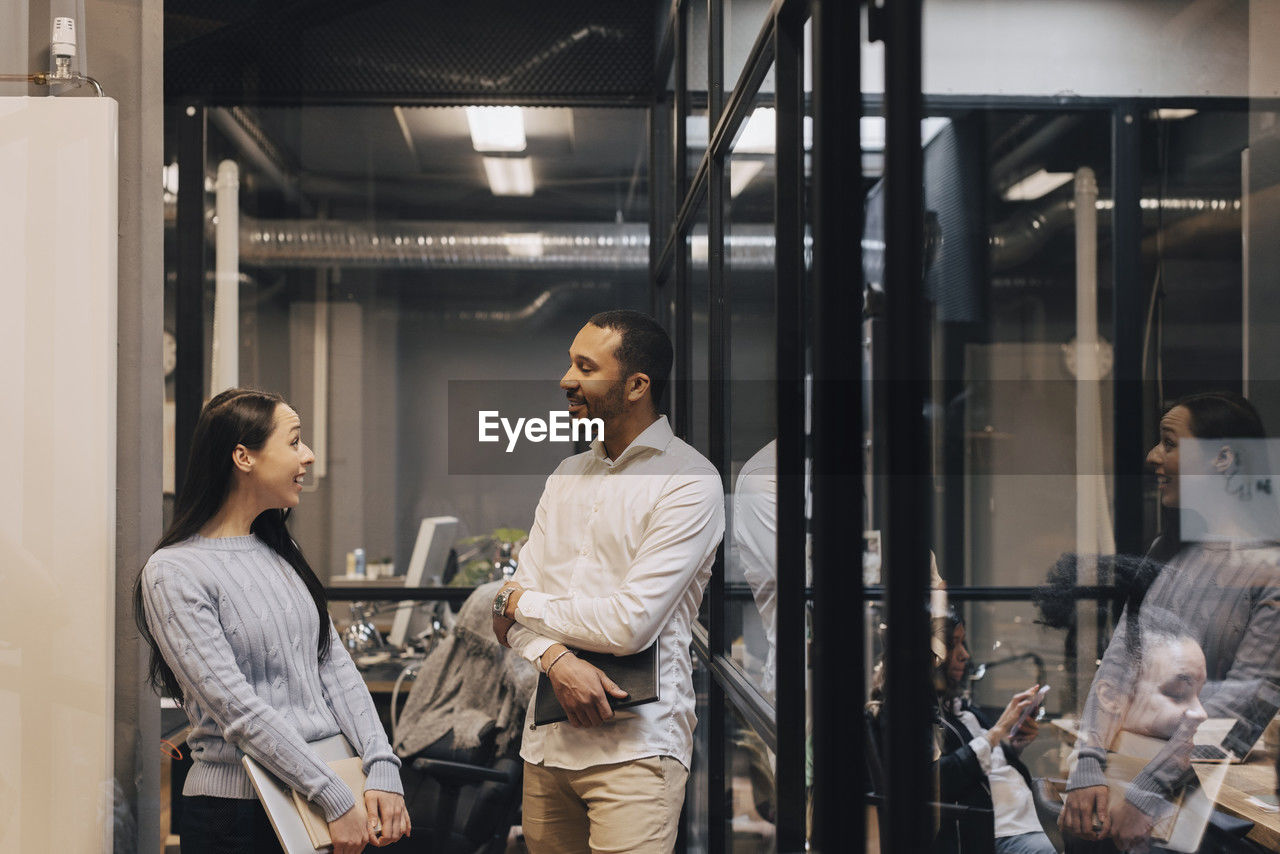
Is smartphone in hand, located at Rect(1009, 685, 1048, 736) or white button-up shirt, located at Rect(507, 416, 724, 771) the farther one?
white button-up shirt, located at Rect(507, 416, 724, 771)

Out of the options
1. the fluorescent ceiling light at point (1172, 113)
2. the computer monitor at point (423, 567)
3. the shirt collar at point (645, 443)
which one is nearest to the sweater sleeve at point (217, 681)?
the computer monitor at point (423, 567)

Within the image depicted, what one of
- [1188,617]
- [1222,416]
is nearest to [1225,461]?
[1222,416]

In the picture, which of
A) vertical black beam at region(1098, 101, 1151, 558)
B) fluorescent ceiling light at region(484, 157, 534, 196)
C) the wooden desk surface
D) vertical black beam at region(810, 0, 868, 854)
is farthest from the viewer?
fluorescent ceiling light at region(484, 157, 534, 196)

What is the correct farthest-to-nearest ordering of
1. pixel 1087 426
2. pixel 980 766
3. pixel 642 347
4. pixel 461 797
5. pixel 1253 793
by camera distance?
1. pixel 461 797
2. pixel 642 347
3. pixel 980 766
4. pixel 1087 426
5. pixel 1253 793

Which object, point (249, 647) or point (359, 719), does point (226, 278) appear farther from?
point (359, 719)

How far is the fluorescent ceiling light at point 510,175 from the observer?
2260mm

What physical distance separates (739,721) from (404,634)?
1.06m

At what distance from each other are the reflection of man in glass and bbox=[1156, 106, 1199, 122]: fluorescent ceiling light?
83cm

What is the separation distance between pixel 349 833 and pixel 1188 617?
143 cm

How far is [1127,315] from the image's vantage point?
942mm

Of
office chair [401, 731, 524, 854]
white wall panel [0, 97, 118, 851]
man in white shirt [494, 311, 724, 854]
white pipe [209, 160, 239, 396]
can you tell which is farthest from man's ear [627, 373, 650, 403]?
office chair [401, 731, 524, 854]

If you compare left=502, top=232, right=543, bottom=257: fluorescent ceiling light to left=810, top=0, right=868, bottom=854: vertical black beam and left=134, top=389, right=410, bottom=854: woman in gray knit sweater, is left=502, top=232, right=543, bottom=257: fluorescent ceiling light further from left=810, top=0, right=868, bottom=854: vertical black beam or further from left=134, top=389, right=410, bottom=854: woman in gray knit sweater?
left=810, top=0, right=868, bottom=854: vertical black beam

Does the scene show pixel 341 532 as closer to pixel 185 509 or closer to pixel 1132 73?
pixel 185 509

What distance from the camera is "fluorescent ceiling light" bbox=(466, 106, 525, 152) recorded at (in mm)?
2305
